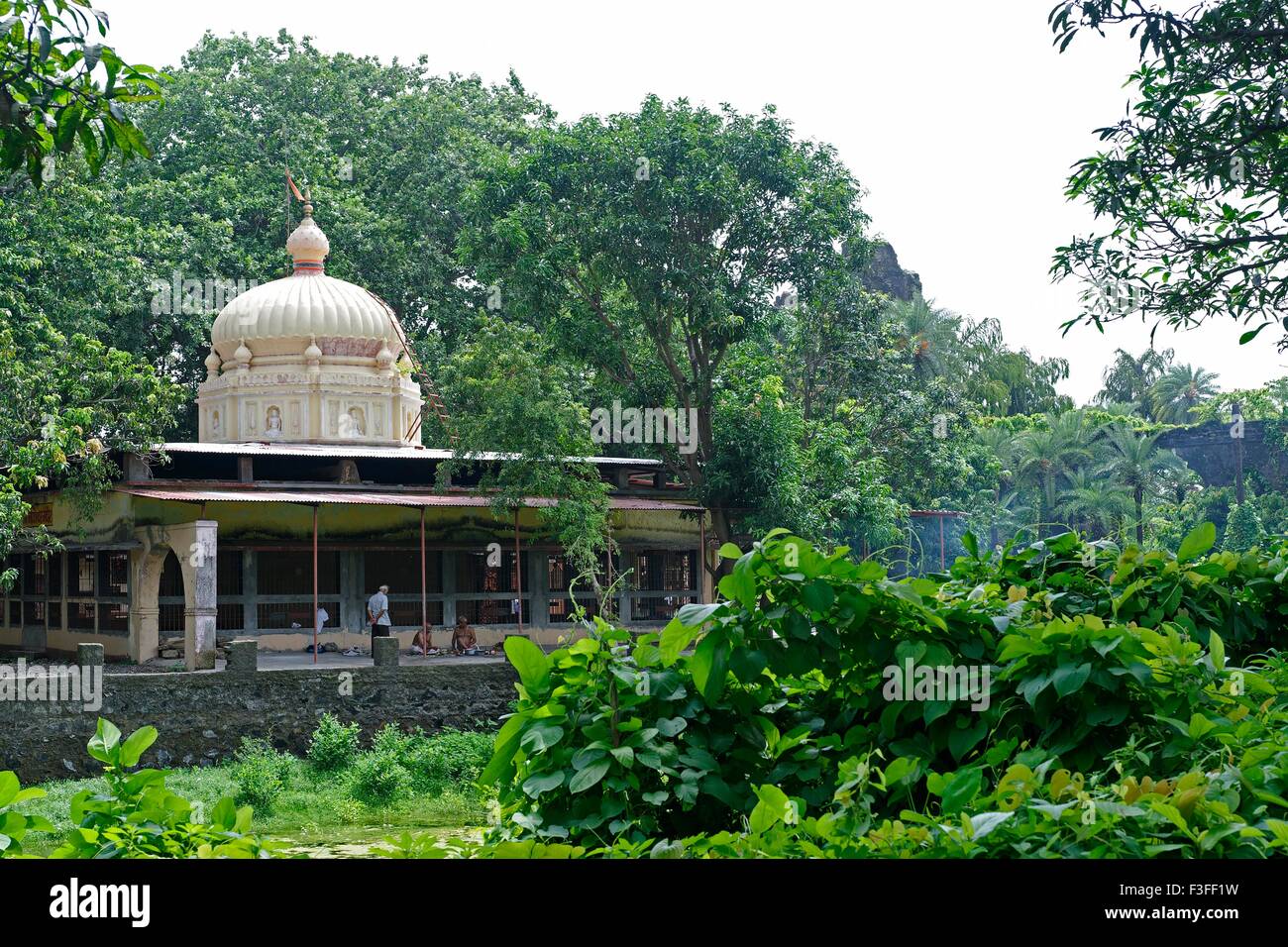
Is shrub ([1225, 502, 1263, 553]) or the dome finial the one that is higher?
the dome finial

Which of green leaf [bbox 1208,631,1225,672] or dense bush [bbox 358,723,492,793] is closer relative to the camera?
green leaf [bbox 1208,631,1225,672]

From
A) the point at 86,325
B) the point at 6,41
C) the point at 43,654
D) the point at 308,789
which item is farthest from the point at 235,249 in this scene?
the point at 6,41

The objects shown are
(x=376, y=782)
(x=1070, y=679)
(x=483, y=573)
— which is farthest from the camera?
(x=483, y=573)

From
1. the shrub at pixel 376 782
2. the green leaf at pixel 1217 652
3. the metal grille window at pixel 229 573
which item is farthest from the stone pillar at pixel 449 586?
the green leaf at pixel 1217 652

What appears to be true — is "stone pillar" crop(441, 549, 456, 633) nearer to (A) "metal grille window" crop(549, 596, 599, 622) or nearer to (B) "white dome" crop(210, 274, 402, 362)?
(A) "metal grille window" crop(549, 596, 599, 622)

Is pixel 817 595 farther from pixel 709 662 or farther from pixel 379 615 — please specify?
pixel 379 615

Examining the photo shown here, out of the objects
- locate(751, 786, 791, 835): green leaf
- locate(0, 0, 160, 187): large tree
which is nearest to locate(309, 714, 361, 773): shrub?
locate(0, 0, 160, 187): large tree

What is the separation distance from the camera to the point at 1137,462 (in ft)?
133

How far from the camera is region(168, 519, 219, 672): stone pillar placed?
1786cm

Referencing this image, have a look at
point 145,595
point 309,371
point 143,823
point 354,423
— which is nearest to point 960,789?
point 143,823

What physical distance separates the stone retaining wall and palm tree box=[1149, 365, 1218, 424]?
42.9 metres

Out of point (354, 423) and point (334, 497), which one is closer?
point (334, 497)

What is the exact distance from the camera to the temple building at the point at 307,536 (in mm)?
19234

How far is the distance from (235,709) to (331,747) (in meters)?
1.33
